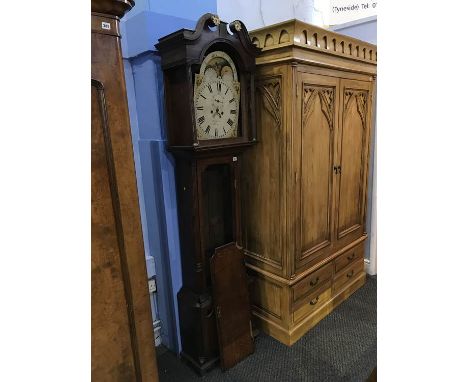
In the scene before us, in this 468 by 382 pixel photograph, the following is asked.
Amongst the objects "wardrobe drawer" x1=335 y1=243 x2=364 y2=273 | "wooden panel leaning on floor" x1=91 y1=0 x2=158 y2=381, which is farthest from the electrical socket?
"wardrobe drawer" x1=335 y1=243 x2=364 y2=273

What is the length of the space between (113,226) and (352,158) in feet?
6.03

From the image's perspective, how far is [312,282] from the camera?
2150mm

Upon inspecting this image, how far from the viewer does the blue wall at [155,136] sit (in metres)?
1.61

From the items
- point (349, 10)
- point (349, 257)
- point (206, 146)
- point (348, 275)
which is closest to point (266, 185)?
point (206, 146)

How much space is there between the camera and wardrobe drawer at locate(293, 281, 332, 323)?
2078 millimetres

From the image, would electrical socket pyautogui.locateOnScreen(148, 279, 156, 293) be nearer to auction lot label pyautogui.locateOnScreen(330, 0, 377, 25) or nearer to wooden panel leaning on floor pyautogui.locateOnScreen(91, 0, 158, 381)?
wooden panel leaning on floor pyautogui.locateOnScreen(91, 0, 158, 381)

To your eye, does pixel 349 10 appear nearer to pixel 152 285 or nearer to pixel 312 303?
pixel 312 303

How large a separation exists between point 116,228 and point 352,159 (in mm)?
1830

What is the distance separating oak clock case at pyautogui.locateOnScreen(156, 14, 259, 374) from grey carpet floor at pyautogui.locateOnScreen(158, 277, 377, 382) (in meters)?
0.09

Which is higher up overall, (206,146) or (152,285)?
(206,146)

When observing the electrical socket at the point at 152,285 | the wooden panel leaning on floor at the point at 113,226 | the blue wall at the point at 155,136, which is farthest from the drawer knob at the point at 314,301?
the wooden panel leaning on floor at the point at 113,226

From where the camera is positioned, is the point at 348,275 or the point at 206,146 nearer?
the point at 206,146

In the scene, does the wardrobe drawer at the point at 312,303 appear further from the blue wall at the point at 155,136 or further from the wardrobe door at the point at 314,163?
the blue wall at the point at 155,136
